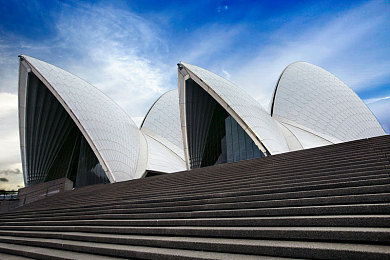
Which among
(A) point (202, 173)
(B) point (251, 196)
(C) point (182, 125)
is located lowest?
(B) point (251, 196)

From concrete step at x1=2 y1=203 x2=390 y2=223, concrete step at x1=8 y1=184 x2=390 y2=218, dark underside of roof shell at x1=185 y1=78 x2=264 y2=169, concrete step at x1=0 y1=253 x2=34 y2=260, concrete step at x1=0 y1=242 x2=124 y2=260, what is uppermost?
dark underside of roof shell at x1=185 y1=78 x2=264 y2=169

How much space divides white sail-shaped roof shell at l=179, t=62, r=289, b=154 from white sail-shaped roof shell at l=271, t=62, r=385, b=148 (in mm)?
2478

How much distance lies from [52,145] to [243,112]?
18094 mm

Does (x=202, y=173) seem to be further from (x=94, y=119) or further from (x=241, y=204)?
(x=94, y=119)

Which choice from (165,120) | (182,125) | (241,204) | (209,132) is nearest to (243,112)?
(182,125)

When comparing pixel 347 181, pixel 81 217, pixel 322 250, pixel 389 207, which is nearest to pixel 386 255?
pixel 322 250

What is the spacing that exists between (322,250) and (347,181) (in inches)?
90.6

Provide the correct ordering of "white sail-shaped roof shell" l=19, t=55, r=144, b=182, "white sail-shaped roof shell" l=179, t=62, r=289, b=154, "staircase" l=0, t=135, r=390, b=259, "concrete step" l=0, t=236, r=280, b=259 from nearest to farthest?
"staircase" l=0, t=135, r=390, b=259 < "concrete step" l=0, t=236, r=280, b=259 < "white sail-shaped roof shell" l=179, t=62, r=289, b=154 < "white sail-shaped roof shell" l=19, t=55, r=144, b=182

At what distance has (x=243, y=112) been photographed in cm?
1606

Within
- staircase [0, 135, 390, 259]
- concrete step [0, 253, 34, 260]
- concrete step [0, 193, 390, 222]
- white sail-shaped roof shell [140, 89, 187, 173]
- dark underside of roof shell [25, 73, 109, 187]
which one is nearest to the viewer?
staircase [0, 135, 390, 259]

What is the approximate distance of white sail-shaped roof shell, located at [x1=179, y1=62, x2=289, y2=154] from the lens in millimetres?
15062

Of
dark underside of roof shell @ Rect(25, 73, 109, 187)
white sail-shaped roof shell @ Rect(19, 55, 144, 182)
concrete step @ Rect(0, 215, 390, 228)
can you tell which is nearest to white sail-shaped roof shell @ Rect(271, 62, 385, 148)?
white sail-shaped roof shell @ Rect(19, 55, 144, 182)

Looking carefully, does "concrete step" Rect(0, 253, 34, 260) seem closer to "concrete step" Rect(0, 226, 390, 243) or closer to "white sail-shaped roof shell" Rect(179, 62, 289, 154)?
"concrete step" Rect(0, 226, 390, 243)

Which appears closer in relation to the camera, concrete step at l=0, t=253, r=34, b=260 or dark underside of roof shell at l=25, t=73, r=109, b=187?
concrete step at l=0, t=253, r=34, b=260
